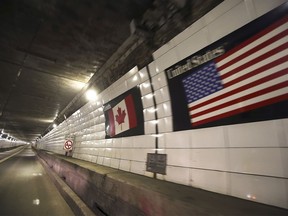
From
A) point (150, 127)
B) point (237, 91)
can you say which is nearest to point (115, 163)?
point (150, 127)

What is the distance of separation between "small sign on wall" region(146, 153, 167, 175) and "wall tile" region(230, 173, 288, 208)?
1235mm

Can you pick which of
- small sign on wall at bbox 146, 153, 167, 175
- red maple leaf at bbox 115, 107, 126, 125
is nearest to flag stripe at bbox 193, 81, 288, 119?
small sign on wall at bbox 146, 153, 167, 175

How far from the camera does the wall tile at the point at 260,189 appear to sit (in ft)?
5.67

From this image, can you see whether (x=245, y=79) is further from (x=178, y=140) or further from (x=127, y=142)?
(x=127, y=142)

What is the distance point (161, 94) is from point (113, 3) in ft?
5.52

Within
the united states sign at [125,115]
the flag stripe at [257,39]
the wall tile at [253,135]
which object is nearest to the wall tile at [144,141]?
the united states sign at [125,115]

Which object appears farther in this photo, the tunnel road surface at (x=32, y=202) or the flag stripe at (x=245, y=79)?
the tunnel road surface at (x=32, y=202)

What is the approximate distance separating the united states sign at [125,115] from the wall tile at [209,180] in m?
1.63

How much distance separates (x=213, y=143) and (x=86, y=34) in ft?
10.7

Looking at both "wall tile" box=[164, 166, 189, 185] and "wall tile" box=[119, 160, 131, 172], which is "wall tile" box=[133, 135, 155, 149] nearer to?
"wall tile" box=[119, 160, 131, 172]

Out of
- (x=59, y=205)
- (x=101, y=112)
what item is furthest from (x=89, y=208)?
(x=101, y=112)

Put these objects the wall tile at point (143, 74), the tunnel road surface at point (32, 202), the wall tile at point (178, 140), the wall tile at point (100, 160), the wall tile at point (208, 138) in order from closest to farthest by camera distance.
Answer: the wall tile at point (208, 138) → the wall tile at point (178, 140) → the wall tile at point (143, 74) → the tunnel road surface at point (32, 202) → the wall tile at point (100, 160)

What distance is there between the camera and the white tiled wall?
6.07 feet

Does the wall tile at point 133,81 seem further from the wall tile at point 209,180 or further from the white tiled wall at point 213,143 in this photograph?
the wall tile at point 209,180
